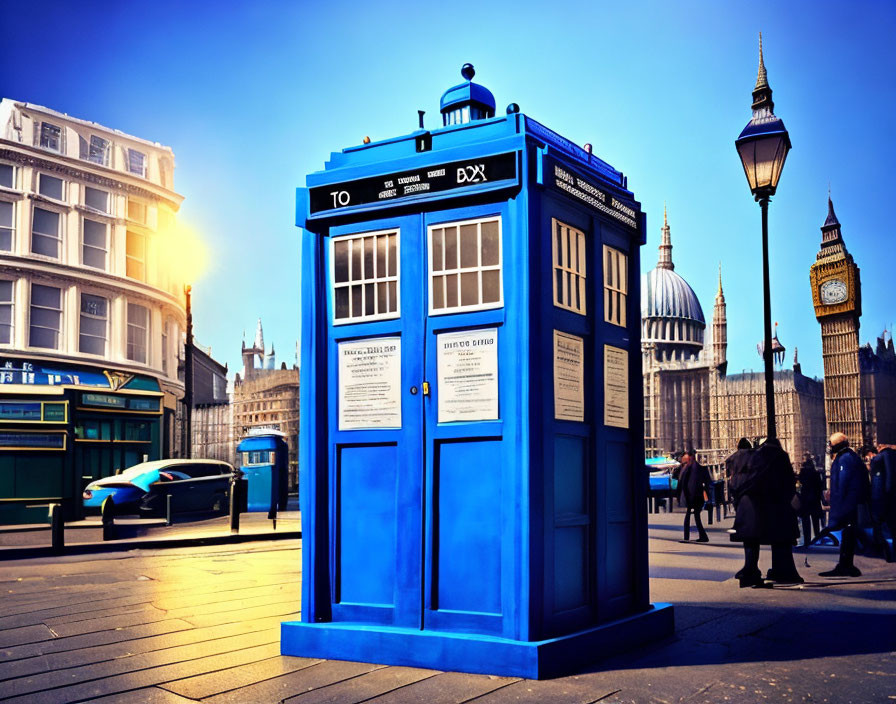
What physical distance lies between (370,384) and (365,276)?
676 millimetres

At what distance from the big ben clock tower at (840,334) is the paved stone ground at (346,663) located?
113872mm

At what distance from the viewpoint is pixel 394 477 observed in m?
5.39

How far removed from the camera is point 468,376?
17.1 feet

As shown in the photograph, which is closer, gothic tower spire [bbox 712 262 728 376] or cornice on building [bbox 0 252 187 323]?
cornice on building [bbox 0 252 187 323]

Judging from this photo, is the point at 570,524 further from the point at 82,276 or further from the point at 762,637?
the point at 82,276

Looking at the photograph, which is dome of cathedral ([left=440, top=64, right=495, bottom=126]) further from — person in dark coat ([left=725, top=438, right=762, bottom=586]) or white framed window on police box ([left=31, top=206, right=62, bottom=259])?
white framed window on police box ([left=31, top=206, right=62, bottom=259])

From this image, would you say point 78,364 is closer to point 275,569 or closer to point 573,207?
point 275,569

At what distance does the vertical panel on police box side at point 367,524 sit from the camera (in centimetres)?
537

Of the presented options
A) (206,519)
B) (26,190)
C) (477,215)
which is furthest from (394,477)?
(26,190)

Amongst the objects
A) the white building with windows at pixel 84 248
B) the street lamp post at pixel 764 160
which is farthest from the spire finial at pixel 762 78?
the white building with windows at pixel 84 248

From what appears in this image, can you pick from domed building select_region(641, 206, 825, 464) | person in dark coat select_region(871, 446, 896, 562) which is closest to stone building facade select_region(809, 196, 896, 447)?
domed building select_region(641, 206, 825, 464)

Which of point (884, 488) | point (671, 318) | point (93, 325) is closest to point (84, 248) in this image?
point (93, 325)

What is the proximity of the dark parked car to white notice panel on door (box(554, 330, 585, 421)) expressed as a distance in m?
18.6

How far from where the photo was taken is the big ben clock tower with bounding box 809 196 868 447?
11481cm
